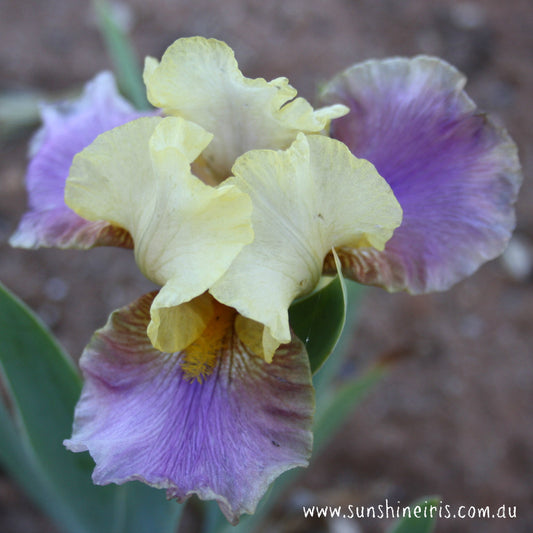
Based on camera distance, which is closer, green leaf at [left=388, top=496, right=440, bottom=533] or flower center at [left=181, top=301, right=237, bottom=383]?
flower center at [left=181, top=301, right=237, bottom=383]

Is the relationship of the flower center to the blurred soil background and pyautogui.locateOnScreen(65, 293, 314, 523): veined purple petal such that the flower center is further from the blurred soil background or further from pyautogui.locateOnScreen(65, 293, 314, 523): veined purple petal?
the blurred soil background

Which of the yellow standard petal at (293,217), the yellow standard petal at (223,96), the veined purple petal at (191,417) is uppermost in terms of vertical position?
the yellow standard petal at (223,96)

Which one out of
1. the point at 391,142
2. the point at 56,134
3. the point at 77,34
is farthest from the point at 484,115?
the point at 77,34

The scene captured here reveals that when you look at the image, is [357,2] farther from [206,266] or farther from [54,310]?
[206,266]

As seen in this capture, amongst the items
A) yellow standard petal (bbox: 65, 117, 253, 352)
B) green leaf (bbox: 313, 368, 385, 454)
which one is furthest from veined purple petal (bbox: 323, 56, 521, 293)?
green leaf (bbox: 313, 368, 385, 454)

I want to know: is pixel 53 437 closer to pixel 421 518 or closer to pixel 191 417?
pixel 191 417

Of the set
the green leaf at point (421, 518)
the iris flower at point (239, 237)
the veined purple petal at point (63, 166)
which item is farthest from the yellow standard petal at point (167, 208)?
the green leaf at point (421, 518)

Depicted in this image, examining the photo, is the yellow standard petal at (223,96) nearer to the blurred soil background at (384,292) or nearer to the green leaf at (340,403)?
the blurred soil background at (384,292)
